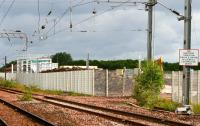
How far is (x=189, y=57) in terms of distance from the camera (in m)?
26.5

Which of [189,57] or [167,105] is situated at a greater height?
[189,57]

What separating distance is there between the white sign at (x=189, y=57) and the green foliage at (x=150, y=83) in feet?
21.4

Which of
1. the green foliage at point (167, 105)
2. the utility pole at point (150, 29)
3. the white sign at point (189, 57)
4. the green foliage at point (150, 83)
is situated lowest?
the green foliage at point (167, 105)

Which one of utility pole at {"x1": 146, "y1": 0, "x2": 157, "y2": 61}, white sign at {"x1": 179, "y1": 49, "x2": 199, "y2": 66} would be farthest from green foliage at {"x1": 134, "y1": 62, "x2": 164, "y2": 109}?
white sign at {"x1": 179, "y1": 49, "x2": 199, "y2": 66}

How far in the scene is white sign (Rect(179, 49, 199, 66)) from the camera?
86.5 feet

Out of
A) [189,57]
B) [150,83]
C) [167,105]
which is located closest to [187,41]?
[189,57]

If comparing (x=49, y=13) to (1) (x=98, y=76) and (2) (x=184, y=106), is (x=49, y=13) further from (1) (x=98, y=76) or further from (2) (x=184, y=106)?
(2) (x=184, y=106)

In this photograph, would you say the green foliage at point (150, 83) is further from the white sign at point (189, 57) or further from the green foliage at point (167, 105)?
the white sign at point (189, 57)

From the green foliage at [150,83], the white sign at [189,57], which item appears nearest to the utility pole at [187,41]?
the white sign at [189,57]

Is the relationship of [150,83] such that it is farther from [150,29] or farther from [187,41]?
[187,41]

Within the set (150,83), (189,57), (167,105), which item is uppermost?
(189,57)

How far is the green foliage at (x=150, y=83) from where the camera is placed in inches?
1299

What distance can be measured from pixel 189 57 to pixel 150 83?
7163 mm

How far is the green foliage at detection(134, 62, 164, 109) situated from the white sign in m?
6.53
